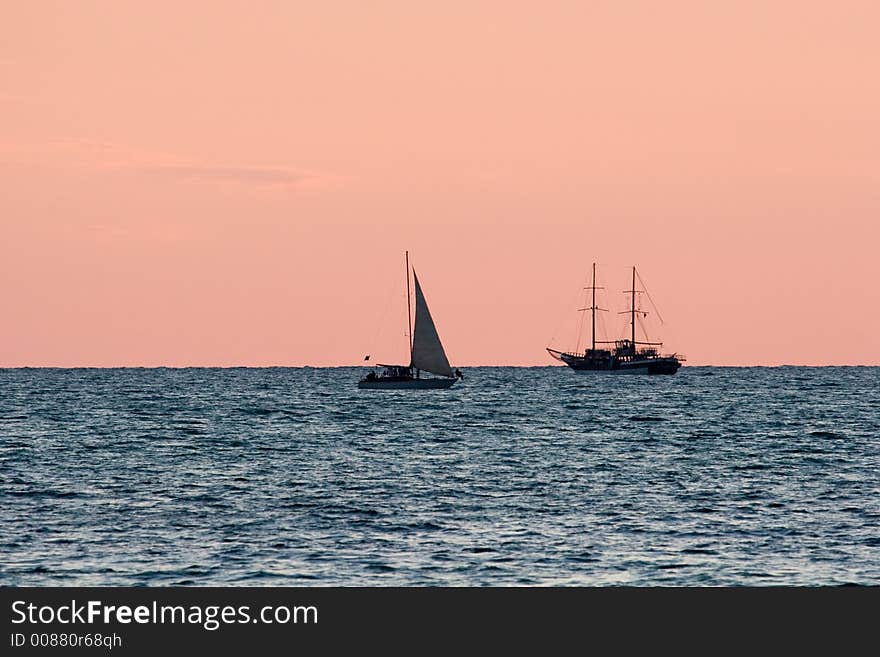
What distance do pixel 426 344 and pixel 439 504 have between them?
106 metres

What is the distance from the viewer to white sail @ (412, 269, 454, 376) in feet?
493

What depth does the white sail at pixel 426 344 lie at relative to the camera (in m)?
150

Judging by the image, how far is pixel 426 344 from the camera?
152125 mm

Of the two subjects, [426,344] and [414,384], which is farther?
[414,384]

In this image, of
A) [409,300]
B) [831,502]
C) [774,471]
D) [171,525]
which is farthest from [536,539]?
[409,300]
